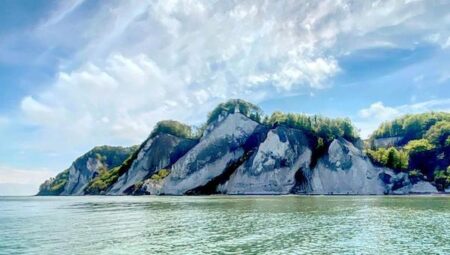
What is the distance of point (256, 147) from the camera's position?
162m

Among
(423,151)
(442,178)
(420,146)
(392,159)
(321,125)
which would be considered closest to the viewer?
(442,178)

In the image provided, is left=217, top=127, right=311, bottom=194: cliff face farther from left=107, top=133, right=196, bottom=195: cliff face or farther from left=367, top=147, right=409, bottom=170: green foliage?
left=107, top=133, right=196, bottom=195: cliff face

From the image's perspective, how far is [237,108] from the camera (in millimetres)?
178125

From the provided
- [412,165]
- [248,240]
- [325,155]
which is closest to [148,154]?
[325,155]

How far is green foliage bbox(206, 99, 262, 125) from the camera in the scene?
178875mm

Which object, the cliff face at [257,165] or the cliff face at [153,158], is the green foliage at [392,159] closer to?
the cliff face at [257,165]

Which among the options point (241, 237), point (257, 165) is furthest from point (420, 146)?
point (241, 237)

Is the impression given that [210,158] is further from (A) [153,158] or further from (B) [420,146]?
(B) [420,146]

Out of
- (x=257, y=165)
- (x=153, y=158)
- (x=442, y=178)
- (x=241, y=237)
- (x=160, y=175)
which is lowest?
(x=241, y=237)

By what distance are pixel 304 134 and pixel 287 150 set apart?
1121 cm

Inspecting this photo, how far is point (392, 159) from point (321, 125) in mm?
29893

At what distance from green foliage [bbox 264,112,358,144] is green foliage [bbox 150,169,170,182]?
46160 millimetres

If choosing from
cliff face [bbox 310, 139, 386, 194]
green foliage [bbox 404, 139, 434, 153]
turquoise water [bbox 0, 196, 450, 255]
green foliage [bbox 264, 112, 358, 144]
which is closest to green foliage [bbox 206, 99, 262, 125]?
green foliage [bbox 264, 112, 358, 144]

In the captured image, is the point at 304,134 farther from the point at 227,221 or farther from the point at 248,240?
the point at 248,240
